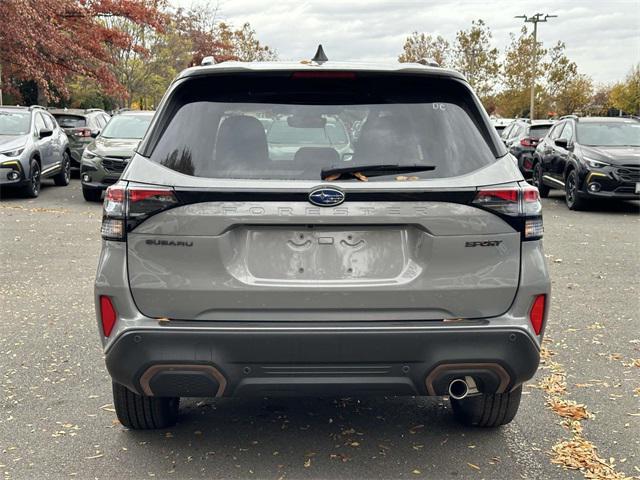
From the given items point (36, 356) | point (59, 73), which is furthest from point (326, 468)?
point (59, 73)

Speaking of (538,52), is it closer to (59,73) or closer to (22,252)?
(59,73)

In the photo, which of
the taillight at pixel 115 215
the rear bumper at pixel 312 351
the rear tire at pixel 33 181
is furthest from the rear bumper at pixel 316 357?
the rear tire at pixel 33 181

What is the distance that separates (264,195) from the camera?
3186 millimetres

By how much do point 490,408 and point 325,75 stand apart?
1944 millimetres

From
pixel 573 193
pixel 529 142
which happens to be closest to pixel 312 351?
pixel 573 193

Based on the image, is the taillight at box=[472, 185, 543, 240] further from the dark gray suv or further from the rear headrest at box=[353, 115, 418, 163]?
the dark gray suv

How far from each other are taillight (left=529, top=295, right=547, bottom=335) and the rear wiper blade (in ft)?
2.46

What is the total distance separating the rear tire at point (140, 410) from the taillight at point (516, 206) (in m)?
1.94

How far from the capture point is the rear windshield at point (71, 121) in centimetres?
1967

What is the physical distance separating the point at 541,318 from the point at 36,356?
3.60 metres

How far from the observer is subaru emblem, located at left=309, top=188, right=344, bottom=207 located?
3.19 meters

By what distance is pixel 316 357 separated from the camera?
3.21 meters

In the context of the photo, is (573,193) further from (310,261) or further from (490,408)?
(310,261)

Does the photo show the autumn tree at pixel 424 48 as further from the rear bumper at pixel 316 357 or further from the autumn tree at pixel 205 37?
the rear bumper at pixel 316 357
